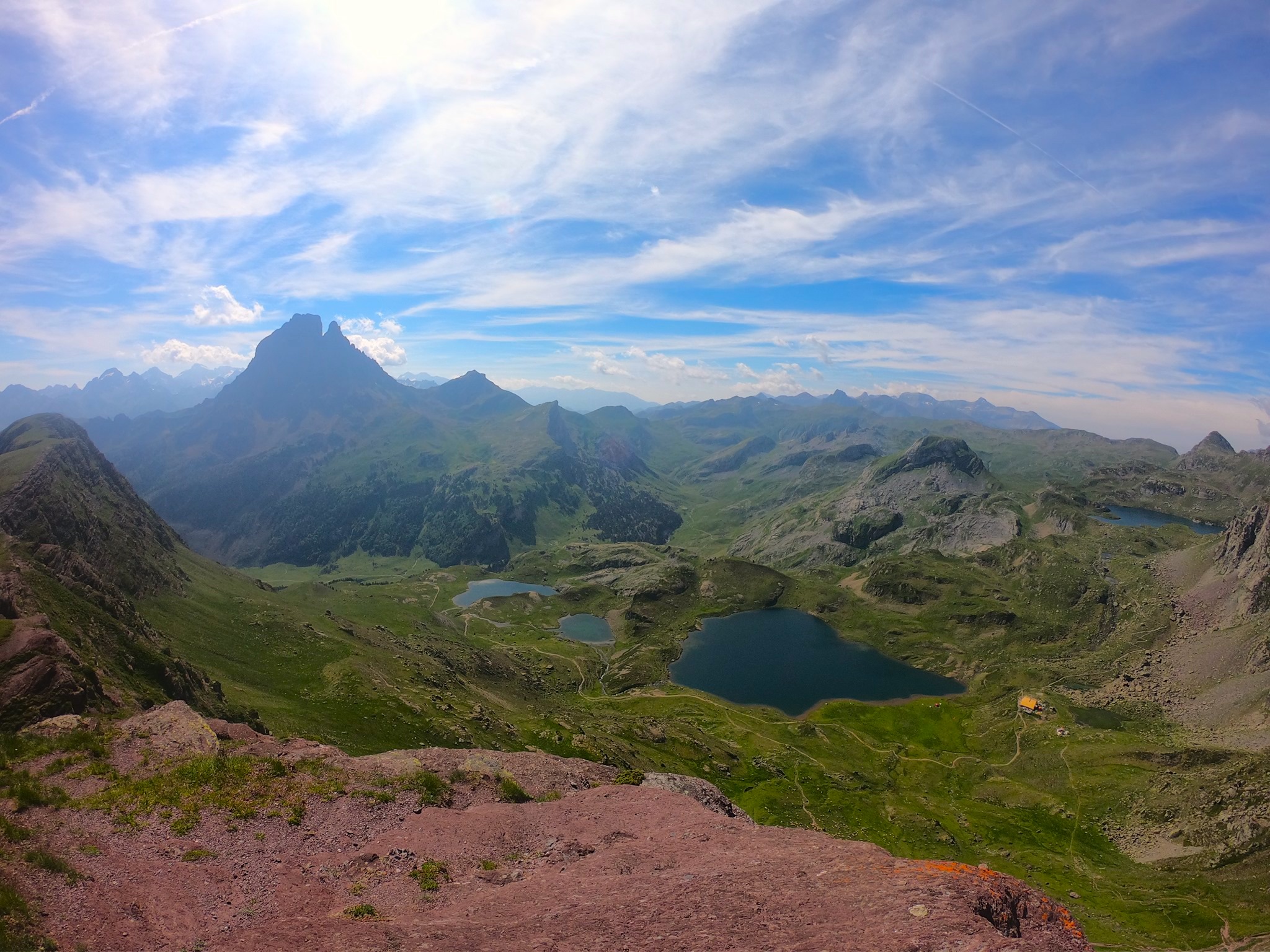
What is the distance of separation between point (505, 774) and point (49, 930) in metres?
21.5

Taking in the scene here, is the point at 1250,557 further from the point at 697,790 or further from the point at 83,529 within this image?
the point at 83,529

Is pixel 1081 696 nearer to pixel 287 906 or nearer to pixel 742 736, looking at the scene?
pixel 742 736

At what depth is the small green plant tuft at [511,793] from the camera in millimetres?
33812

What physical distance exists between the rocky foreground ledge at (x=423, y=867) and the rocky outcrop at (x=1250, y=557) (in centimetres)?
21629

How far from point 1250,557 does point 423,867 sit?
10100 inches

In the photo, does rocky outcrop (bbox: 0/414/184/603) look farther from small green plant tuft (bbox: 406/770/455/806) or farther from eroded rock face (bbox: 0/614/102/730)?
small green plant tuft (bbox: 406/770/455/806)

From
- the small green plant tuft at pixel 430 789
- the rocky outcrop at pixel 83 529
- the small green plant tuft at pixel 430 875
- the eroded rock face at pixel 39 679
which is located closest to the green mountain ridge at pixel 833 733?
the eroded rock face at pixel 39 679

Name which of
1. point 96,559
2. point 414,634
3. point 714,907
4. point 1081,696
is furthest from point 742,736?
point 96,559

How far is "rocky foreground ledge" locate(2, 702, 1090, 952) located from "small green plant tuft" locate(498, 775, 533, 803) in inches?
4.3

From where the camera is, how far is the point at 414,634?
616 feet

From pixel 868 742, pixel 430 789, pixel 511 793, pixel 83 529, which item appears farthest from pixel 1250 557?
pixel 83 529

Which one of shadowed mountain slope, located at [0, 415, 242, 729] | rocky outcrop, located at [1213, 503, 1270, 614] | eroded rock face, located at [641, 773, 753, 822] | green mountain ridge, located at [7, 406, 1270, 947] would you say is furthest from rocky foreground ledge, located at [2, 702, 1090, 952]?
rocky outcrop, located at [1213, 503, 1270, 614]

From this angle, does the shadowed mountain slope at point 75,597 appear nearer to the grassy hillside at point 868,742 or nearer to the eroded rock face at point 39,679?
the eroded rock face at point 39,679

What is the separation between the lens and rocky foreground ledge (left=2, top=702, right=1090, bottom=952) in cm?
1864
